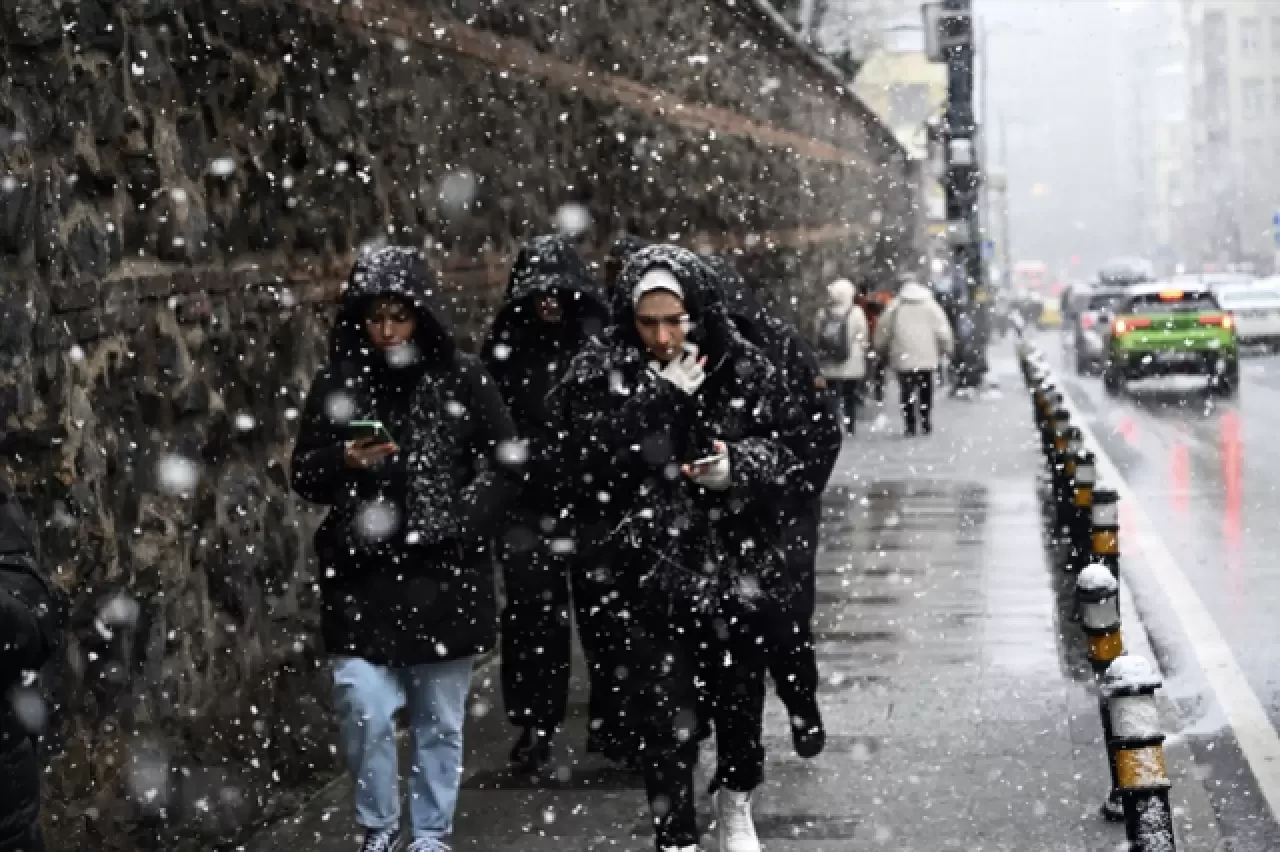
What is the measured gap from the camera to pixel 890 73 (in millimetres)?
94938

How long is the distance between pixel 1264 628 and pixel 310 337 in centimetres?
526

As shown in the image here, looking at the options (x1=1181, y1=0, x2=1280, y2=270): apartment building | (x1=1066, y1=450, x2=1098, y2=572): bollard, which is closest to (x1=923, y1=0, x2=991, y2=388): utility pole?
(x1=1066, y1=450, x2=1098, y2=572): bollard

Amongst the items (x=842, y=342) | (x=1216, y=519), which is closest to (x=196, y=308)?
(x=1216, y=519)

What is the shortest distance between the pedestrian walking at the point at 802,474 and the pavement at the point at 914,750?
1.32 feet

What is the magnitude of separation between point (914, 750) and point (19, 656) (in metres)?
4.99

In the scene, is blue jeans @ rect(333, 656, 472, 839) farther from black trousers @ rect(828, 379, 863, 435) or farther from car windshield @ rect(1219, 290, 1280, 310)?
car windshield @ rect(1219, 290, 1280, 310)

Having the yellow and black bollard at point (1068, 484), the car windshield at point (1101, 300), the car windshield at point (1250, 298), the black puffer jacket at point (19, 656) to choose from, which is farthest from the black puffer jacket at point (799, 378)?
the car windshield at point (1250, 298)

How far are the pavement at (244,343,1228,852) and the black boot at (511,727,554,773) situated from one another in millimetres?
79

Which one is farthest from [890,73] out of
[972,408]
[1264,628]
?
[1264,628]

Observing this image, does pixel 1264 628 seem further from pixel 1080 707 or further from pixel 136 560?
pixel 136 560

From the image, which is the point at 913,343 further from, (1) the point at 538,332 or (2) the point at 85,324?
(2) the point at 85,324

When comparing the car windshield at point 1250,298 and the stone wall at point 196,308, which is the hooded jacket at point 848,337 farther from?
the car windshield at point 1250,298

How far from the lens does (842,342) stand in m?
23.6

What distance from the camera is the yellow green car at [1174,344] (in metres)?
31.8
